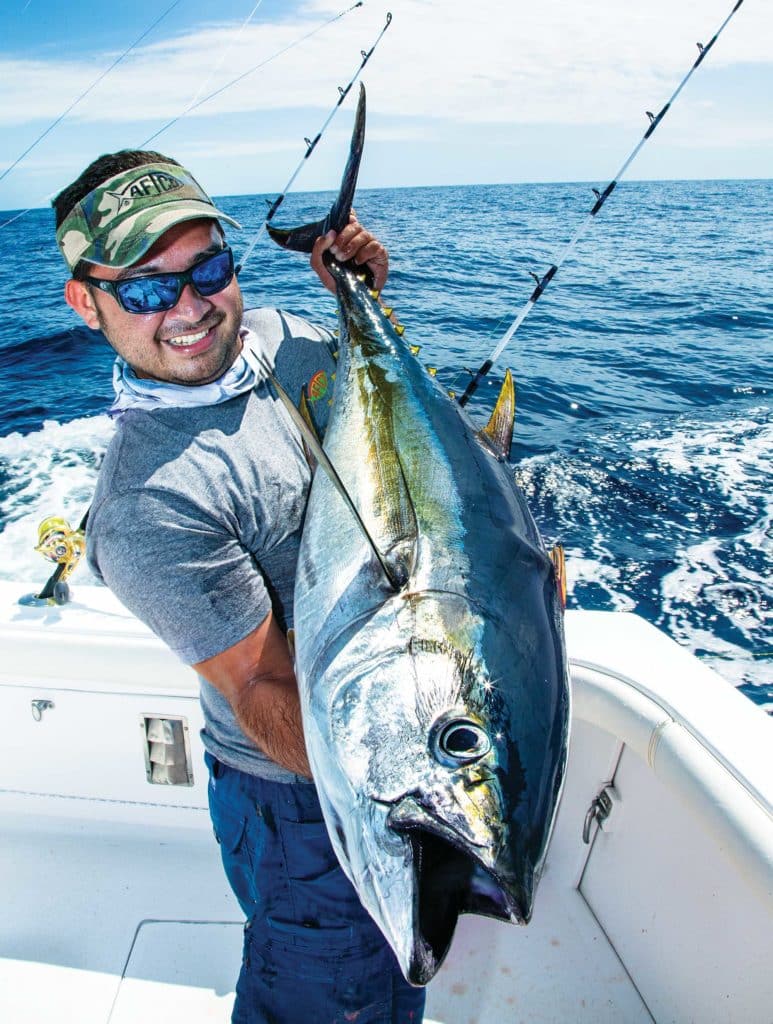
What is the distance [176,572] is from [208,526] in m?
0.10

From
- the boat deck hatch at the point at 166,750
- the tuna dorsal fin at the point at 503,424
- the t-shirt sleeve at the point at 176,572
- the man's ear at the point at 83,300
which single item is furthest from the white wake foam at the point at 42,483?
the tuna dorsal fin at the point at 503,424

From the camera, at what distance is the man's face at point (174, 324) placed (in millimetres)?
1406

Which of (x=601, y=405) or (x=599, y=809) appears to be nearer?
(x=599, y=809)

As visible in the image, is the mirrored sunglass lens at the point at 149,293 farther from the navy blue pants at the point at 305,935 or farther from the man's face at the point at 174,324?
the navy blue pants at the point at 305,935

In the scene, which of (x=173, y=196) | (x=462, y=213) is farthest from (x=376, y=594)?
(x=462, y=213)

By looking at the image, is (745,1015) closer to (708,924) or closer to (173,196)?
(708,924)

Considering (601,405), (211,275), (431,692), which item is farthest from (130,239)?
(601,405)

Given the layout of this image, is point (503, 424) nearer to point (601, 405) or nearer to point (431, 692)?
point (431, 692)

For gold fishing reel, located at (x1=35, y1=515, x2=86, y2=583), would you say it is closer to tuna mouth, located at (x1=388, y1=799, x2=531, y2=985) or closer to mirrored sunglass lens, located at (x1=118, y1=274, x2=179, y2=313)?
mirrored sunglass lens, located at (x1=118, y1=274, x2=179, y2=313)

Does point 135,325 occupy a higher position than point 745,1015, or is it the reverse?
point 135,325

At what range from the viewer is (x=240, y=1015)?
57.1 inches

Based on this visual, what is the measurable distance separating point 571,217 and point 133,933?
30224mm

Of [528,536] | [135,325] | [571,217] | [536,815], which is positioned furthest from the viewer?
[571,217]

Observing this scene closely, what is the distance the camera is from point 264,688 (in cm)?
122
